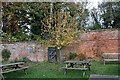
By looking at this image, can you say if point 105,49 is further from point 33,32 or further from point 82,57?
point 33,32

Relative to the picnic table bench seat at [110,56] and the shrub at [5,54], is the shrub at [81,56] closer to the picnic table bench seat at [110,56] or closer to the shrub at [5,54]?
the picnic table bench seat at [110,56]

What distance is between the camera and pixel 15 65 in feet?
19.6

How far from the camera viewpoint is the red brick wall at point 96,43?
8320 mm

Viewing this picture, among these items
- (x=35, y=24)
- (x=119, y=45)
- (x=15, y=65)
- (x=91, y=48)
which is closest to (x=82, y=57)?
(x=91, y=48)

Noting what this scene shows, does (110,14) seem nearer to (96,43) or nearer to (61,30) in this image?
(96,43)

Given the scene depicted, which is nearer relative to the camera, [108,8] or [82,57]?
[82,57]

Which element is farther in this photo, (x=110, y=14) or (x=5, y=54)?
(x=110, y=14)

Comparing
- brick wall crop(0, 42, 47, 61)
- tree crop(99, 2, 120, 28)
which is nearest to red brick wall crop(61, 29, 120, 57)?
brick wall crop(0, 42, 47, 61)

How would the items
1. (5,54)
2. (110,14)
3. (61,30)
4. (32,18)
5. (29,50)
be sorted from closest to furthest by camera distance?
(61,30) < (5,54) < (29,50) < (32,18) < (110,14)

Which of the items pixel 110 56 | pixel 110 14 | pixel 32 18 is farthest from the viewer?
pixel 110 14

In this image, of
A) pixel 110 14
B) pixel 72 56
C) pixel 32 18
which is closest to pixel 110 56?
pixel 72 56

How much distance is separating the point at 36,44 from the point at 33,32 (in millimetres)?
1143

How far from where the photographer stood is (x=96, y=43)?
27.6 feet

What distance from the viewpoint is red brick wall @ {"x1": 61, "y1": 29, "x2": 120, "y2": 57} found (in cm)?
832
